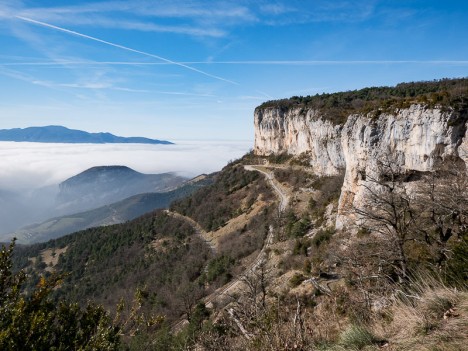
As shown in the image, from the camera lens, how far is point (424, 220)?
17203 millimetres

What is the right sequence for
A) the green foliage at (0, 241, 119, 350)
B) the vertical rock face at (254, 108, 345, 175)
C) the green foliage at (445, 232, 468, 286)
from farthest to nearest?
1. the vertical rock face at (254, 108, 345, 175)
2. the green foliage at (445, 232, 468, 286)
3. the green foliage at (0, 241, 119, 350)

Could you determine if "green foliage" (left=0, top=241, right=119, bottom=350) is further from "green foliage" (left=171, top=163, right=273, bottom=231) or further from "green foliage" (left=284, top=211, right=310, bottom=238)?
"green foliage" (left=171, top=163, right=273, bottom=231)

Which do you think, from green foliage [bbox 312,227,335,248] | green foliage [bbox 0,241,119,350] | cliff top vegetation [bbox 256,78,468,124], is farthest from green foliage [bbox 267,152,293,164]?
green foliage [bbox 0,241,119,350]

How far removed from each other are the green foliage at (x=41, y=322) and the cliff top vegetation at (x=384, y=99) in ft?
102

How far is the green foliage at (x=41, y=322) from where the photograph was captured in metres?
4.91

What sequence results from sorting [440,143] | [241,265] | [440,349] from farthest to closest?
[241,265] < [440,143] < [440,349]

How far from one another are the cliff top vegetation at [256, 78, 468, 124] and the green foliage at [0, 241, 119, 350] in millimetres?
31229

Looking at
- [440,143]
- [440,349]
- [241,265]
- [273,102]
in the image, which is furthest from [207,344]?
[273,102]

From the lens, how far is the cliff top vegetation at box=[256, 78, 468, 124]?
28739 mm

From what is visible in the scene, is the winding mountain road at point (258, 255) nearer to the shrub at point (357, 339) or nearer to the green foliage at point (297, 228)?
the green foliage at point (297, 228)

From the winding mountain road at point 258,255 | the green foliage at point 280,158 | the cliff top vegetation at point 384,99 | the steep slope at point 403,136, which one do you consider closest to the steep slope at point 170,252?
the winding mountain road at point 258,255

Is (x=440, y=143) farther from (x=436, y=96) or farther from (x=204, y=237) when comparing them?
(x=204, y=237)

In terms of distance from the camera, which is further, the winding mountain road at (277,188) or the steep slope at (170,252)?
the winding mountain road at (277,188)

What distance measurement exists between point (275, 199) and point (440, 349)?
58.5m
